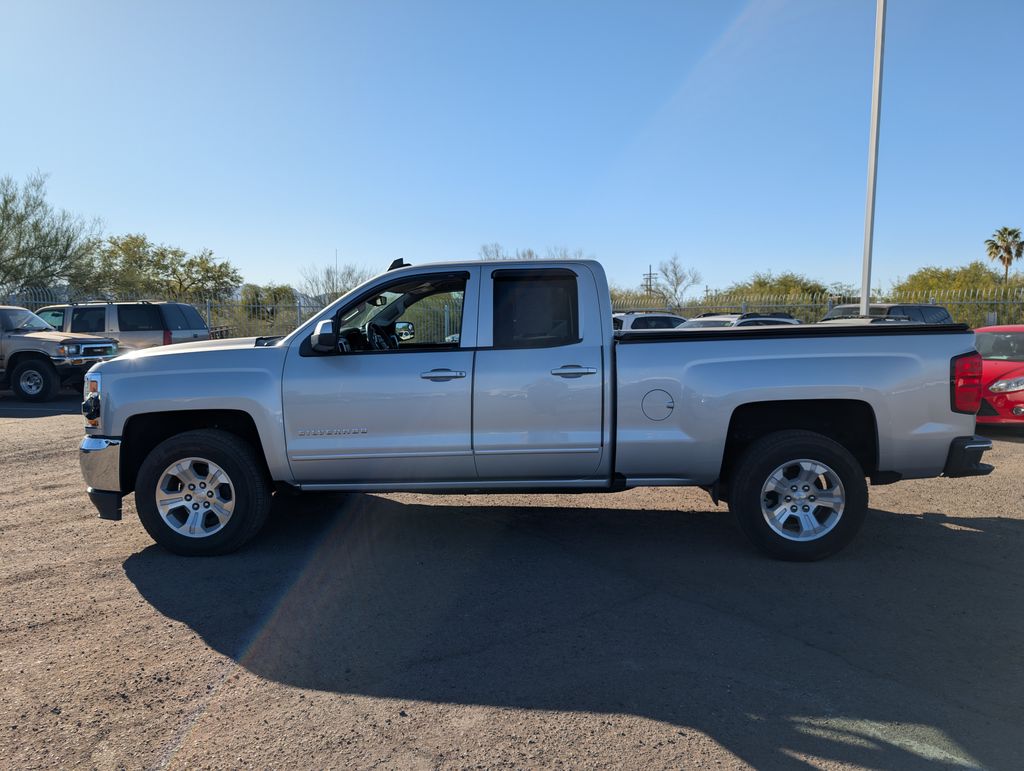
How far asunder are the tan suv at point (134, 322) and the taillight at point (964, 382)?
14780 millimetres

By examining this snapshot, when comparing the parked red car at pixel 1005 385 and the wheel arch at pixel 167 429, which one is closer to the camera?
the wheel arch at pixel 167 429

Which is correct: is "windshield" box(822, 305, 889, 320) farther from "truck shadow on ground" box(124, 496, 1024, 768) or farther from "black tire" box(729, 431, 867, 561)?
"black tire" box(729, 431, 867, 561)

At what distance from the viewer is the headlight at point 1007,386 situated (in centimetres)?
949

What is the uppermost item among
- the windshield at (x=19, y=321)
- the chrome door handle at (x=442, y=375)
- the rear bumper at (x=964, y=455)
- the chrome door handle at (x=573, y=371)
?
the windshield at (x=19, y=321)

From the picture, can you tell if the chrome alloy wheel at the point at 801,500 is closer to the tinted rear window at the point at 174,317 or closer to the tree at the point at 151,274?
the tinted rear window at the point at 174,317

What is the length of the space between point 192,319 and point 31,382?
3355 mm

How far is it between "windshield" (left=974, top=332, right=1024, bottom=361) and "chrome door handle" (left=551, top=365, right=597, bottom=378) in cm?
764

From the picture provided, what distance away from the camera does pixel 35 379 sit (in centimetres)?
1448

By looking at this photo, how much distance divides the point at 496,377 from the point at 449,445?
22.7 inches

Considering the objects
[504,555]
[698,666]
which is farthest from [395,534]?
[698,666]

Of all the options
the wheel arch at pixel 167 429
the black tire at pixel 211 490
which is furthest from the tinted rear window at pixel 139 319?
the black tire at pixel 211 490

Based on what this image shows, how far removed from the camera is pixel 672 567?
5.00m

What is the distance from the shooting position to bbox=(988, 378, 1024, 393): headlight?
9.49m

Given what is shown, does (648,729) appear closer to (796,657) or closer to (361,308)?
(796,657)
